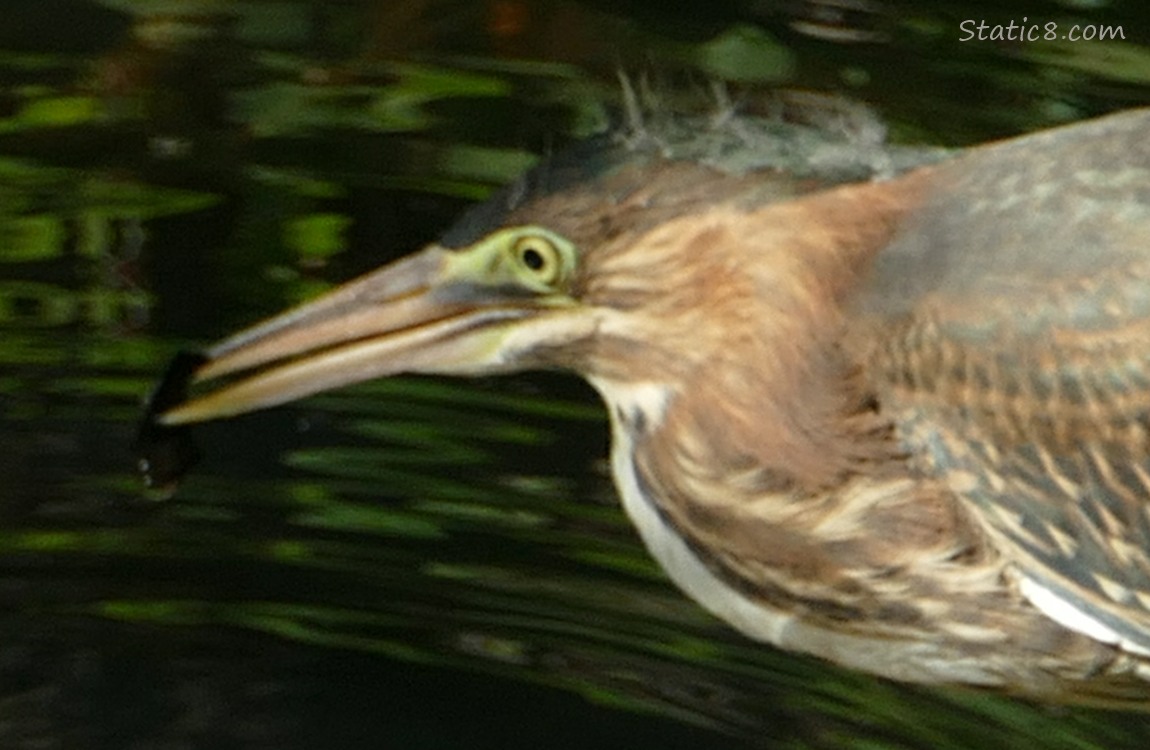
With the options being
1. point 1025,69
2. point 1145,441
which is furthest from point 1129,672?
point 1025,69

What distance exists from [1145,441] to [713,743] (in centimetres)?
163

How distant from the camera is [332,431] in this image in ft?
16.4

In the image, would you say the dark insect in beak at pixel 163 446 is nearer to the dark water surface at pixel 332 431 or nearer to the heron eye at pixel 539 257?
the heron eye at pixel 539 257

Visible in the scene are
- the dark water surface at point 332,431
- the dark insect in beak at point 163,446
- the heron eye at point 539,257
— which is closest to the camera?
the heron eye at point 539,257

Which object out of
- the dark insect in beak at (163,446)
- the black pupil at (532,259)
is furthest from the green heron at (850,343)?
the dark insect in beak at (163,446)

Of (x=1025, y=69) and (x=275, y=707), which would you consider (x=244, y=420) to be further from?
(x=1025, y=69)

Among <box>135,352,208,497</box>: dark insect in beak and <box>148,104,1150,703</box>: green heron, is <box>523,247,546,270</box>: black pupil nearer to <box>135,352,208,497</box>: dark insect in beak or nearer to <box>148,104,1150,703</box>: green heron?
<box>148,104,1150,703</box>: green heron

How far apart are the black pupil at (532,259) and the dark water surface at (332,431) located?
140 centimetres

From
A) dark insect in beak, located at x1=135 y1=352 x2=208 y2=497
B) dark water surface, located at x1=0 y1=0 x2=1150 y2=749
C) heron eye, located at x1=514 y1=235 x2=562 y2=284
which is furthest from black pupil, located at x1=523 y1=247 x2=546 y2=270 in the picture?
dark water surface, located at x1=0 y1=0 x2=1150 y2=749

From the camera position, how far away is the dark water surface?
496 cm

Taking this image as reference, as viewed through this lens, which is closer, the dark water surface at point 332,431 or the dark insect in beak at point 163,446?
the dark insect in beak at point 163,446

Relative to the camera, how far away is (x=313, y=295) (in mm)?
4969

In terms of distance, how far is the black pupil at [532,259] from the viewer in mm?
3494

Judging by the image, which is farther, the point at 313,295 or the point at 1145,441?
the point at 313,295
